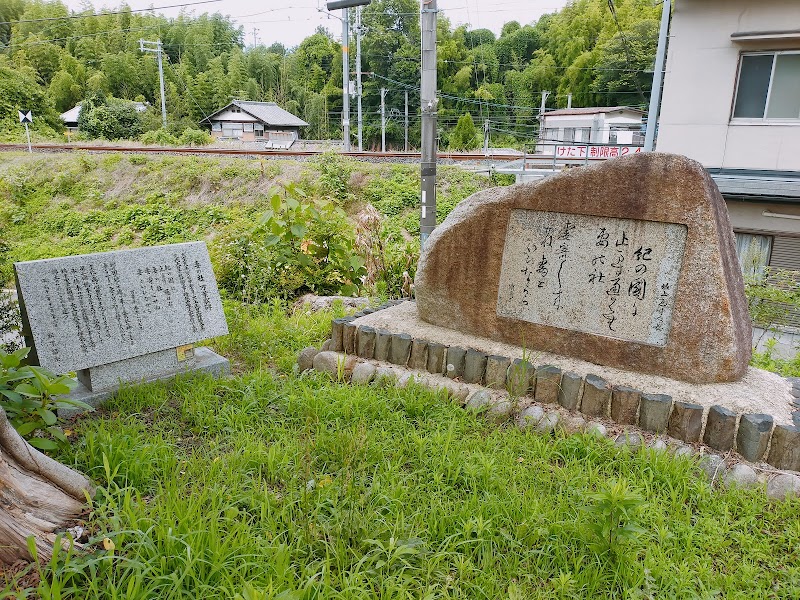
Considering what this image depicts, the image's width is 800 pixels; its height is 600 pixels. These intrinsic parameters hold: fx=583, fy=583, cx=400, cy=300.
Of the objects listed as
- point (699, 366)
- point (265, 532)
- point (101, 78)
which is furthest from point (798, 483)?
point (101, 78)

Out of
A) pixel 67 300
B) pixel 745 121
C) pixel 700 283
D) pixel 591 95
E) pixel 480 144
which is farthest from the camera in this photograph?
pixel 591 95

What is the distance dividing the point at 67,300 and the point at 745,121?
11.4 metres

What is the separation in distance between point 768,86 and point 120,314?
445 inches

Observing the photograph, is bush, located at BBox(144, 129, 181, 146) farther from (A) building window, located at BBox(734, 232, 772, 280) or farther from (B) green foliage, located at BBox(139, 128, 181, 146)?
(A) building window, located at BBox(734, 232, 772, 280)

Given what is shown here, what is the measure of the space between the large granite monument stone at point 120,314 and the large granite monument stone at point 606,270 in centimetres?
191

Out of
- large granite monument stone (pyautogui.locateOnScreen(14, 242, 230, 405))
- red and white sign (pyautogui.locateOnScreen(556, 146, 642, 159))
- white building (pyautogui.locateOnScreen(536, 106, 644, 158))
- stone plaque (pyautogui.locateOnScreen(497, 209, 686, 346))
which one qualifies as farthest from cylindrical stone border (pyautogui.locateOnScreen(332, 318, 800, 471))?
white building (pyautogui.locateOnScreen(536, 106, 644, 158))

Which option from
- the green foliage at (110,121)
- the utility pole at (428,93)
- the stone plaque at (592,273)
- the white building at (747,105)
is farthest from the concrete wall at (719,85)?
the green foliage at (110,121)

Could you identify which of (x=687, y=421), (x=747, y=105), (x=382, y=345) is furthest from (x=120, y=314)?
(x=747, y=105)

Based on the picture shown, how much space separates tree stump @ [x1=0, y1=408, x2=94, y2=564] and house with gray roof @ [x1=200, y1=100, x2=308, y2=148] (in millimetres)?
35465

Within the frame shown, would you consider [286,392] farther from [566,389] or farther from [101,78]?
[101,78]

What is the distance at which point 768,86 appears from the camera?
1043 centimetres

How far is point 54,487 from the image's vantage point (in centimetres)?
272

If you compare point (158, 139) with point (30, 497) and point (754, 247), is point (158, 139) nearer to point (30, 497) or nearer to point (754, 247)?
point (754, 247)

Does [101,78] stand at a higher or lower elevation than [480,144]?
higher
